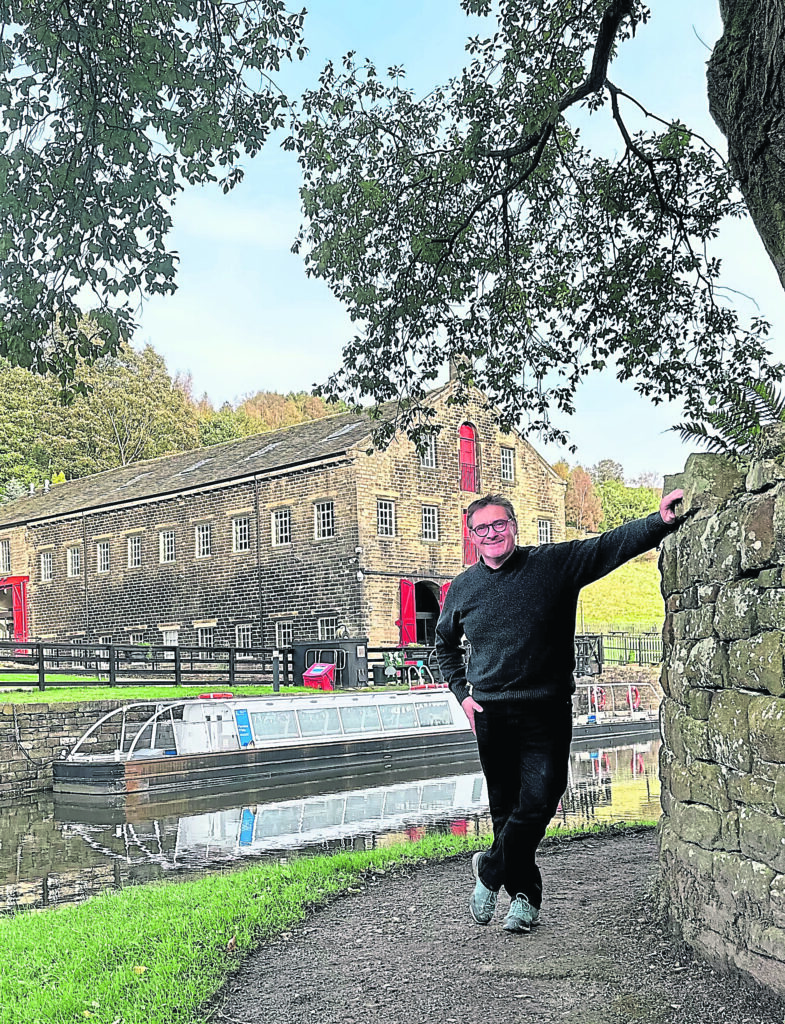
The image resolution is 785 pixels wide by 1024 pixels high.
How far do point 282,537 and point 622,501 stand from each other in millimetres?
48939

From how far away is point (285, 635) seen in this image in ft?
113

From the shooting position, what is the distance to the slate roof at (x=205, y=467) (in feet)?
115

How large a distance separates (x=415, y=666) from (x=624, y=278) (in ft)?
70.8

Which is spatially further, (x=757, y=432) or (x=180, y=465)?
(x=180, y=465)

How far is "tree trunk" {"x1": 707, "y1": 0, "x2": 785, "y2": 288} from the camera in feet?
16.3

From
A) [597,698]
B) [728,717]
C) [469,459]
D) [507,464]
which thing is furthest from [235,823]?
[507,464]

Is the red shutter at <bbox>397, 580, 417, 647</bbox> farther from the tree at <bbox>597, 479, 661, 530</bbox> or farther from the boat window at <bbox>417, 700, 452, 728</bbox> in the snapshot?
the tree at <bbox>597, 479, 661, 530</bbox>

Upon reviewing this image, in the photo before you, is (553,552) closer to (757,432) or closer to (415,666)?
(757,432)

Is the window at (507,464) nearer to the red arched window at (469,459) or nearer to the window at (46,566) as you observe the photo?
the red arched window at (469,459)

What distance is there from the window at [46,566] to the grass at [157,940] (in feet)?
123

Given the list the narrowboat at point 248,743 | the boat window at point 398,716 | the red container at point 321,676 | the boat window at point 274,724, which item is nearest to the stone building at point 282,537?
the red container at point 321,676

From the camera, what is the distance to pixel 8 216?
743 centimetres

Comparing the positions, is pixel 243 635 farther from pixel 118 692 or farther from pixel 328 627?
pixel 118 692

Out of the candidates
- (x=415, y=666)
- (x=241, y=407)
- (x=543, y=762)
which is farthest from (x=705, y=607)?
(x=241, y=407)
